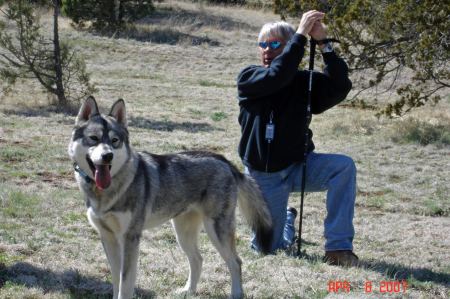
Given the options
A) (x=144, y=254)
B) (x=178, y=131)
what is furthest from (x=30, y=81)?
(x=144, y=254)

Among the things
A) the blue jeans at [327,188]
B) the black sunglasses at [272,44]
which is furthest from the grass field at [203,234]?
the black sunglasses at [272,44]

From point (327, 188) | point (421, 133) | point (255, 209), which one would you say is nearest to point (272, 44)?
point (327, 188)

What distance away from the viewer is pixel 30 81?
59.8ft

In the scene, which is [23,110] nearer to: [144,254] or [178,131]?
[178,131]

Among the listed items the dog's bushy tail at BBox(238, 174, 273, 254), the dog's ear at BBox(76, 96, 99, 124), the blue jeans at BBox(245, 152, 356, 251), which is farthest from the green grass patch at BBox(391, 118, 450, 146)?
the dog's ear at BBox(76, 96, 99, 124)

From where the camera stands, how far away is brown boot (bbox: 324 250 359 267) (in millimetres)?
5820

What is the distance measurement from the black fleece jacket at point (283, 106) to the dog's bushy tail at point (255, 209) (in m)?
0.51

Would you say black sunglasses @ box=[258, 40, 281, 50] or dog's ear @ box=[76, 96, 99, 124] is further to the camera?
black sunglasses @ box=[258, 40, 281, 50]

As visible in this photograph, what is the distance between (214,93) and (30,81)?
5.22m

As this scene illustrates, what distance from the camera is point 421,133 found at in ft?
41.8

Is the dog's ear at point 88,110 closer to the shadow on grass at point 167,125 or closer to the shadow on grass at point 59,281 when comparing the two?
the shadow on grass at point 59,281

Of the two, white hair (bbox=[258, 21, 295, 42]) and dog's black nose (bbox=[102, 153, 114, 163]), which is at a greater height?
white hair (bbox=[258, 21, 295, 42])

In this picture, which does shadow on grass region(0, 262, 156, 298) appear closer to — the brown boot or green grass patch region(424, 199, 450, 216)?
the brown boot

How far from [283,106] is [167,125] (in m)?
8.28
